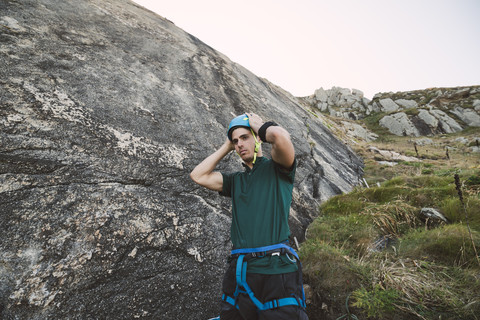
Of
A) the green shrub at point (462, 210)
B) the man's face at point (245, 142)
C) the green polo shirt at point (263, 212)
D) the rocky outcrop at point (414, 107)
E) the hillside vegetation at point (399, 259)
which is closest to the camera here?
the green polo shirt at point (263, 212)

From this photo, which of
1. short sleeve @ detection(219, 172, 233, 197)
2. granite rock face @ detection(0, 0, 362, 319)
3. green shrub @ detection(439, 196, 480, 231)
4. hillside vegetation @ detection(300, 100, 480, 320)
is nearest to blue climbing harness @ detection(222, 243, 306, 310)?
short sleeve @ detection(219, 172, 233, 197)

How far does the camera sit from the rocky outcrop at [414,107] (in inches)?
1553

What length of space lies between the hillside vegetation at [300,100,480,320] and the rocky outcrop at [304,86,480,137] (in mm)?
42464

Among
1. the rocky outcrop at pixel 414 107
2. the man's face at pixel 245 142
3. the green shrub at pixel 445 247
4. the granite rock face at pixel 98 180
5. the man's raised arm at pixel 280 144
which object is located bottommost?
the granite rock face at pixel 98 180

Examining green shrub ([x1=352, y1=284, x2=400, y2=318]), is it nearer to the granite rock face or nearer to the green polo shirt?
the green polo shirt

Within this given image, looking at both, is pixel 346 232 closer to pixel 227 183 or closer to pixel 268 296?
pixel 227 183

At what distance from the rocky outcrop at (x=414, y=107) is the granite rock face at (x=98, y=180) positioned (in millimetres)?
45566

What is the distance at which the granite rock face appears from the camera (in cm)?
263

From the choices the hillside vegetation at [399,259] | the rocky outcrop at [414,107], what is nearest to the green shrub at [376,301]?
the hillside vegetation at [399,259]

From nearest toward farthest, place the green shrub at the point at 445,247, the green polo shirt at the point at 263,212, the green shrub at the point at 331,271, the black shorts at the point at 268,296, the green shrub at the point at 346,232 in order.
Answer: the black shorts at the point at 268,296
the green polo shirt at the point at 263,212
the green shrub at the point at 331,271
the green shrub at the point at 445,247
the green shrub at the point at 346,232

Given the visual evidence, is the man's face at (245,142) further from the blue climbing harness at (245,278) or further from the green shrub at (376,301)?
the green shrub at (376,301)

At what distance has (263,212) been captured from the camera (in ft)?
7.70

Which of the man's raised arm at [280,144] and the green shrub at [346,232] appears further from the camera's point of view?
the green shrub at [346,232]

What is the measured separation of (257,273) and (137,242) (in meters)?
1.97
